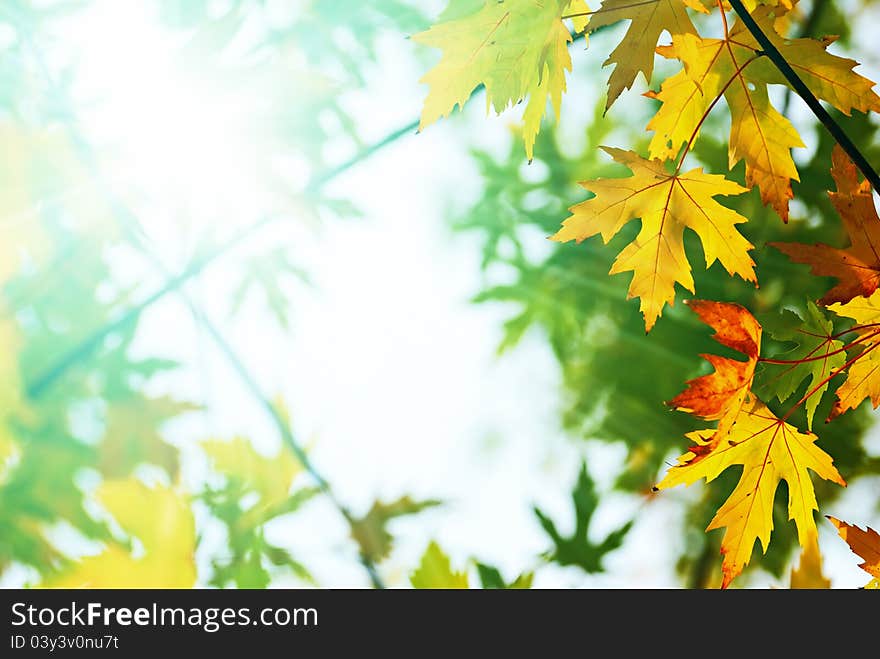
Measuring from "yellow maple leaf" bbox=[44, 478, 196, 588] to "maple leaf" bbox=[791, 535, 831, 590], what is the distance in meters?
0.83

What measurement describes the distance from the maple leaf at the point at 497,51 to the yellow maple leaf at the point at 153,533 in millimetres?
601

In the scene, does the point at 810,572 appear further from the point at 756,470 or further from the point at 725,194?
the point at 725,194

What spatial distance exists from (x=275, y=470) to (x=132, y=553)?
1.12 feet

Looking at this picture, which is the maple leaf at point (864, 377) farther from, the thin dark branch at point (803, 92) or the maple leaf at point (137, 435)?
the maple leaf at point (137, 435)

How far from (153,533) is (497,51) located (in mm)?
678

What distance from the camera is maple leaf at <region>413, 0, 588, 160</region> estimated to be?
41 cm

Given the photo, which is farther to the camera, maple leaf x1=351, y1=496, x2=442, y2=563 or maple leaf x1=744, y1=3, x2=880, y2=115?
maple leaf x1=351, y1=496, x2=442, y2=563

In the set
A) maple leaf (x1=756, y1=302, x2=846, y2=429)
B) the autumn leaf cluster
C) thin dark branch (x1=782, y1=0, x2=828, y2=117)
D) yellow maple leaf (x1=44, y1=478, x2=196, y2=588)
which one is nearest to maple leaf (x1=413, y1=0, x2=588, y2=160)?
the autumn leaf cluster

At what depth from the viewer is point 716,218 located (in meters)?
0.45

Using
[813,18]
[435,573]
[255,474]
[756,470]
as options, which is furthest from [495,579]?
[813,18]

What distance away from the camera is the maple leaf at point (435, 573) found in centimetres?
94

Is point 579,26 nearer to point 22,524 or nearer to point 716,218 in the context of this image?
point 716,218

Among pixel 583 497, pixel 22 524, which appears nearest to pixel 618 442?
pixel 583 497

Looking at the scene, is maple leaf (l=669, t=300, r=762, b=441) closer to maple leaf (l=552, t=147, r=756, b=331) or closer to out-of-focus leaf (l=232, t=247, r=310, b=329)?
maple leaf (l=552, t=147, r=756, b=331)
